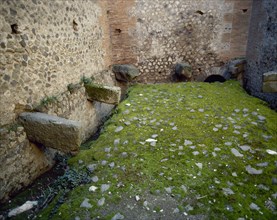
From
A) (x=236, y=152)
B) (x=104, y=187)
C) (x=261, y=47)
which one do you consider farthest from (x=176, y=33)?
(x=104, y=187)

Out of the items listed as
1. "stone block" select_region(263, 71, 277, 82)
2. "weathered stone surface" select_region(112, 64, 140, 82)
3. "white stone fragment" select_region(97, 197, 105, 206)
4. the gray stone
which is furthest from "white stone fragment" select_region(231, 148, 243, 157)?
"weathered stone surface" select_region(112, 64, 140, 82)

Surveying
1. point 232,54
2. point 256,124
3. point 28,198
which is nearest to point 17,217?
point 28,198

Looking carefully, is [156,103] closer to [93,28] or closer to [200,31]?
[93,28]

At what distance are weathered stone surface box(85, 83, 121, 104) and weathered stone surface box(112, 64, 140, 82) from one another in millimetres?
2341

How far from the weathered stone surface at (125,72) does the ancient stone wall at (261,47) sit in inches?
154

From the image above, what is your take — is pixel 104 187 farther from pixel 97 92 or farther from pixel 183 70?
pixel 183 70

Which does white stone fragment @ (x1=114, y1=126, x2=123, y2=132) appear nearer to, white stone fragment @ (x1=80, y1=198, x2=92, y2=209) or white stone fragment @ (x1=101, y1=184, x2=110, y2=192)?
white stone fragment @ (x1=101, y1=184, x2=110, y2=192)

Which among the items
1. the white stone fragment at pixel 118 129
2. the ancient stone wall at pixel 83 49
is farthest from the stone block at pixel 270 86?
the ancient stone wall at pixel 83 49

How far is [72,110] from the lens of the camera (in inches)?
182

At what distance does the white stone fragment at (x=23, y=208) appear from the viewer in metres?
2.61

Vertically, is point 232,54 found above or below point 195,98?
above

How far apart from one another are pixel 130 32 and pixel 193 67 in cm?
269

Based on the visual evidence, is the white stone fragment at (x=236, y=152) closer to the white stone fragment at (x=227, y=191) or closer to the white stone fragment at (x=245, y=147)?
the white stone fragment at (x=245, y=147)

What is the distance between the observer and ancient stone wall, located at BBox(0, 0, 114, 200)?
2.90m
